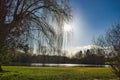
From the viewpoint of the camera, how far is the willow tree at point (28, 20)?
9881mm

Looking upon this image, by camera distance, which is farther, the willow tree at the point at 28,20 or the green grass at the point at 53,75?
the green grass at the point at 53,75

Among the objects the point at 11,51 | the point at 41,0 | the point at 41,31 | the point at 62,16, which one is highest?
the point at 41,0

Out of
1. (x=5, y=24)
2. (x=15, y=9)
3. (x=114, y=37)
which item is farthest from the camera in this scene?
(x=114, y=37)

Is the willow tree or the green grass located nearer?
the willow tree

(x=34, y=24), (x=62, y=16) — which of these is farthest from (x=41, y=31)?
(x=62, y=16)

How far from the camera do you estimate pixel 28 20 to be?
10570mm

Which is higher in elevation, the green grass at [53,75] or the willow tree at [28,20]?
the willow tree at [28,20]

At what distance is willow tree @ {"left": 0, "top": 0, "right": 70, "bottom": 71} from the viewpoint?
9.88 metres

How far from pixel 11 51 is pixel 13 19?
61.2 inches

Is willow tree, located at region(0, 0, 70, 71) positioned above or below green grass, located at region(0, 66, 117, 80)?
above

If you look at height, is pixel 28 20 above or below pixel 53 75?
above

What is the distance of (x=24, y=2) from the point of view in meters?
10.5

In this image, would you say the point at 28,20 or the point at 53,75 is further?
the point at 53,75

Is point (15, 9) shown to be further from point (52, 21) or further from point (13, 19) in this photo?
point (52, 21)
